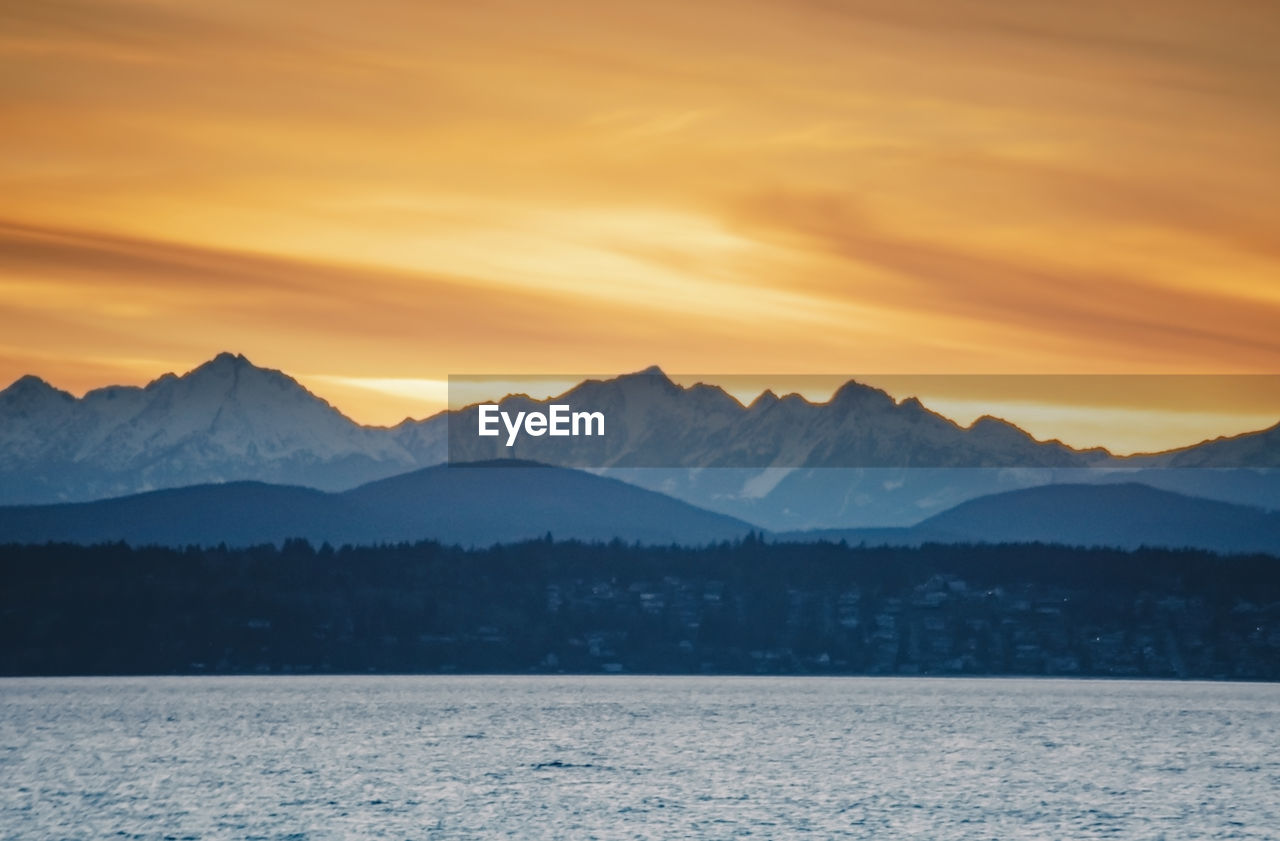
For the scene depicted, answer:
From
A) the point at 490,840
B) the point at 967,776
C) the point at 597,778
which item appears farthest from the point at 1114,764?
the point at 490,840

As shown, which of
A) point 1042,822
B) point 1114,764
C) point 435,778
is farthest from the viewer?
point 1114,764

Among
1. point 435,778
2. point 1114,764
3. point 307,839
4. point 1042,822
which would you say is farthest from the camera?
point 1114,764

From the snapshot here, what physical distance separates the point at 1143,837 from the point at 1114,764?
64268 mm

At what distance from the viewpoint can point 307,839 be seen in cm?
10475

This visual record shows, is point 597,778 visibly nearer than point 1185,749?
Yes

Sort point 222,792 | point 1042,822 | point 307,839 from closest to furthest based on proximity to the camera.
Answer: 1. point 307,839
2. point 1042,822
3. point 222,792

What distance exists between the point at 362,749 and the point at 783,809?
2975 inches

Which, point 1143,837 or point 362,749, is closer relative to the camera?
point 1143,837

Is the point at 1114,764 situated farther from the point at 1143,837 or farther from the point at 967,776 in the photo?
the point at 1143,837

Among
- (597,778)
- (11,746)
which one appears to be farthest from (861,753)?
(11,746)

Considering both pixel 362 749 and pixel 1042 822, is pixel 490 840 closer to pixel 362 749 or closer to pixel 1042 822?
pixel 1042 822

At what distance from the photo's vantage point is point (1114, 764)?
17038 cm

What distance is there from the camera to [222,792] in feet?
442

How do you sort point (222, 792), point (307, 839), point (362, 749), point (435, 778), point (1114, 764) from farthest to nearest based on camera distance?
point (362, 749), point (1114, 764), point (435, 778), point (222, 792), point (307, 839)
